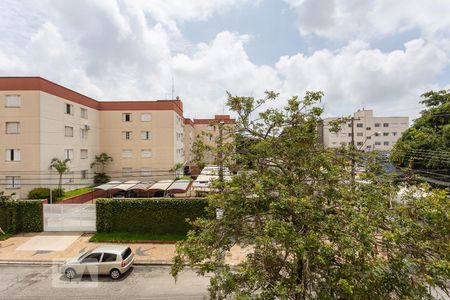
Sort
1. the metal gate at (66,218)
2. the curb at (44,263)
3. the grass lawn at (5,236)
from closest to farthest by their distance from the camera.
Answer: the curb at (44,263), the grass lawn at (5,236), the metal gate at (66,218)

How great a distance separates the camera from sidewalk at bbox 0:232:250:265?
12867 millimetres

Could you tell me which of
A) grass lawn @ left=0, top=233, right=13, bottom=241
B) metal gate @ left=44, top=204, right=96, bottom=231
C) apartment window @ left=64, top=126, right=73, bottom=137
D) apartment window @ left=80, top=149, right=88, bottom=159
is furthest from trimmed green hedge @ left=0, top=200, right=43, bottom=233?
apartment window @ left=80, top=149, right=88, bottom=159

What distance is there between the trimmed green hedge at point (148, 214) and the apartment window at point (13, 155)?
1359cm

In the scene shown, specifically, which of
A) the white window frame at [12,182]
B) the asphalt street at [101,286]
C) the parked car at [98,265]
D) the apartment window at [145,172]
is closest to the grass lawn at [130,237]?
the asphalt street at [101,286]

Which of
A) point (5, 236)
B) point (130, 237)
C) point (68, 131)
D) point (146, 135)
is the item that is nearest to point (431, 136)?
point (130, 237)

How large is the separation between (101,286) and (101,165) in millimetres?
25136

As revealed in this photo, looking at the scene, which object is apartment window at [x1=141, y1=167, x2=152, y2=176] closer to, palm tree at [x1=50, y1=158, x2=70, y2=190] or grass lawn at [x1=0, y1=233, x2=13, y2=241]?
palm tree at [x1=50, y1=158, x2=70, y2=190]

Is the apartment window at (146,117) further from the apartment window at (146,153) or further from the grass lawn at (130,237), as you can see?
the grass lawn at (130,237)

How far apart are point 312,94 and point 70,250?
1459cm

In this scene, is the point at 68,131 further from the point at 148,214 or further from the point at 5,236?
the point at 148,214

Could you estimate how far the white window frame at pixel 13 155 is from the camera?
23812 mm

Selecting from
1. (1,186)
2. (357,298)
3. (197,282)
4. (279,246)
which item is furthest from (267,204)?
(1,186)

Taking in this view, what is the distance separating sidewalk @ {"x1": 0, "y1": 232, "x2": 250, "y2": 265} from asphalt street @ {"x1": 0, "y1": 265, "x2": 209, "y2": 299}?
0.88 metres

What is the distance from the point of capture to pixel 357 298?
422 cm
